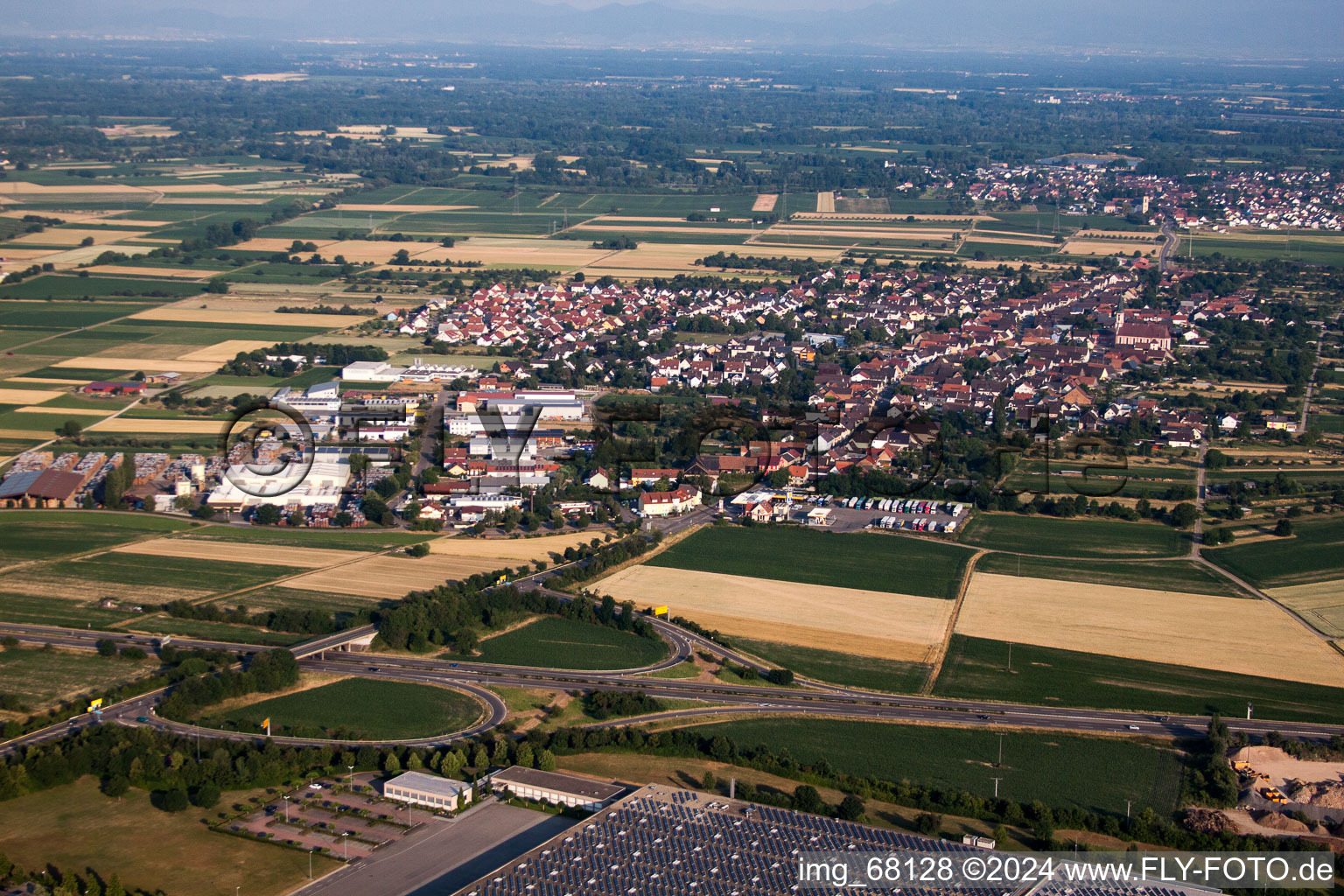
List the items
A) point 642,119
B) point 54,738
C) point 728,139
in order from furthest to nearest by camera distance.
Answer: point 642,119, point 728,139, point 54,738

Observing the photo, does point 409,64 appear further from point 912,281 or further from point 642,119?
point 912,281

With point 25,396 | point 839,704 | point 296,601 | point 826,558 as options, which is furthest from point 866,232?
point 839,704

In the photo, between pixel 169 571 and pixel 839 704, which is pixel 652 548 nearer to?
pixel 839 704

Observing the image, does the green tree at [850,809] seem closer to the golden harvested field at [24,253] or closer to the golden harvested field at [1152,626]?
the golden harvested field at [1152,626]

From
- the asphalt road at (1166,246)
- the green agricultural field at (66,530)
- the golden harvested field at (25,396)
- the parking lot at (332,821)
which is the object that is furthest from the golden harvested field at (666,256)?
the parking lot at (332,821)

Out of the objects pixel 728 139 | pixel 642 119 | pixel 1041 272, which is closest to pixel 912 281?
pixel 1041 272

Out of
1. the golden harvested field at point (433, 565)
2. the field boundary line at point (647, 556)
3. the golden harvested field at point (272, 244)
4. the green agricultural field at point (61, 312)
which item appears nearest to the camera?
the golden harvested field at point (433, 565)
